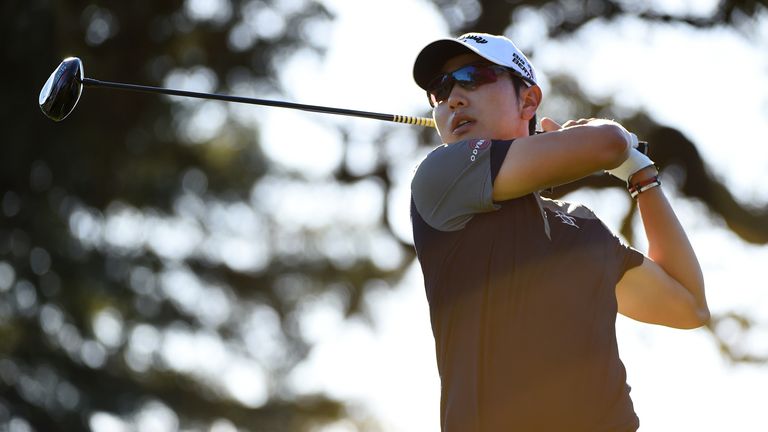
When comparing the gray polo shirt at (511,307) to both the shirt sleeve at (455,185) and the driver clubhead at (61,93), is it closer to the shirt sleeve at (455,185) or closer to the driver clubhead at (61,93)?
the shirt sleeve at (455,185)

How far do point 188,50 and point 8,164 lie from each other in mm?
2693

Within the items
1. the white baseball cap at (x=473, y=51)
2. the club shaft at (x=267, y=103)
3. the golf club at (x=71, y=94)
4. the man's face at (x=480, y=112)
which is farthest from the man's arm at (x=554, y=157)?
the golf club at (x=71, y=94)

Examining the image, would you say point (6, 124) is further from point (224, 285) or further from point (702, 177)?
point (702, 177)

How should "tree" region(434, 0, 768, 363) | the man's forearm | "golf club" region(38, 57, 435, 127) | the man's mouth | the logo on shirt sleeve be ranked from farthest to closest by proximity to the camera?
"tree" region(434, 0, 768, 363)
"golf club" region(38, 57, 435, 127)
the man's forearm
the man's mouth
the logo on shirt sleeve

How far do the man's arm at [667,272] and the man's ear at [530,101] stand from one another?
0.34 m

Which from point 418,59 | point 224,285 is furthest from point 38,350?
point 418,59

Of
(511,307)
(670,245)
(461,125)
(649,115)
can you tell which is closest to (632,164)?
(670,245)

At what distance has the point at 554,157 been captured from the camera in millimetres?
3158

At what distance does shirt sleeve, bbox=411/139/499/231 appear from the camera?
10.5ft

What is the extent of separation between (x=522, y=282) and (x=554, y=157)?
296mm

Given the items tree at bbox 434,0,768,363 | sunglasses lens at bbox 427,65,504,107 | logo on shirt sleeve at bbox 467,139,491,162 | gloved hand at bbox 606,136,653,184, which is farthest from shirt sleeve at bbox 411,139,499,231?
tree at bbox 434,0,768,363

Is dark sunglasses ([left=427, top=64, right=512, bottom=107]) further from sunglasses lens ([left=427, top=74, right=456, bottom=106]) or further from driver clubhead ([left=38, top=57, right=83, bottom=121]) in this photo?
driver clubhead ([left=38, top=57, right=83, bottom=121])

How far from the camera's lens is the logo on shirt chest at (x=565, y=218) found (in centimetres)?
332

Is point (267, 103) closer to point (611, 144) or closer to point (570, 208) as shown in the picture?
point (570, 208)
